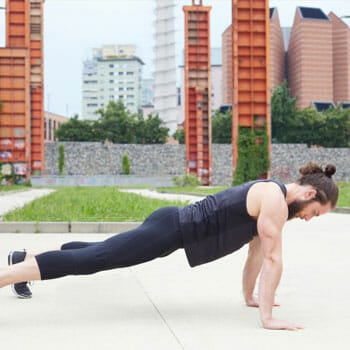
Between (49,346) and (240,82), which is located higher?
(240,82)

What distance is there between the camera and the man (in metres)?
3.32

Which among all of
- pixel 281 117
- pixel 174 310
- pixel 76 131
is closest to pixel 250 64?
pixel 174 310

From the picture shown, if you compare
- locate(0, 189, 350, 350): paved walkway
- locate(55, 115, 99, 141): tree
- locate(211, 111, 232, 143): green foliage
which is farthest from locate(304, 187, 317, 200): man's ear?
→ locate(211, 111, 232, 143): green foliage

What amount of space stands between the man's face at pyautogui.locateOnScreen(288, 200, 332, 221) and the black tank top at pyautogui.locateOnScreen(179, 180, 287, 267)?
3.7 inches

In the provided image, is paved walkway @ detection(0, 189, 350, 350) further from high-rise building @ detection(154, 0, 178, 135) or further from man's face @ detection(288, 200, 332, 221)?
high-rise building @ detection(154, 0, 178, 135)

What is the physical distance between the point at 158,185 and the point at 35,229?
3293 cm

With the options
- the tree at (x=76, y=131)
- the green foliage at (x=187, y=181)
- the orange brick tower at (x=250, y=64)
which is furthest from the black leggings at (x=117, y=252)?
the tree at (x=76, y=131)

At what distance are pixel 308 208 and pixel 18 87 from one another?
100ft

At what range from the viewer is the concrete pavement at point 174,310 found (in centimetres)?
299

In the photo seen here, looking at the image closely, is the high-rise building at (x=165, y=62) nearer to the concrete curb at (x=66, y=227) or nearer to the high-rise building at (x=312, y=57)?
the high-rise building at (x=312, y=57)

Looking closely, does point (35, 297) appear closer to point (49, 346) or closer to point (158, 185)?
point (49, 346)

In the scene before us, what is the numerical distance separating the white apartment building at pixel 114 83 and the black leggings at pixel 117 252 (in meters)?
165

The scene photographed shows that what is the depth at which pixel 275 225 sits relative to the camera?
10.9 ft

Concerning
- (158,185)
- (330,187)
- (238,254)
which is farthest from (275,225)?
(158,185)
